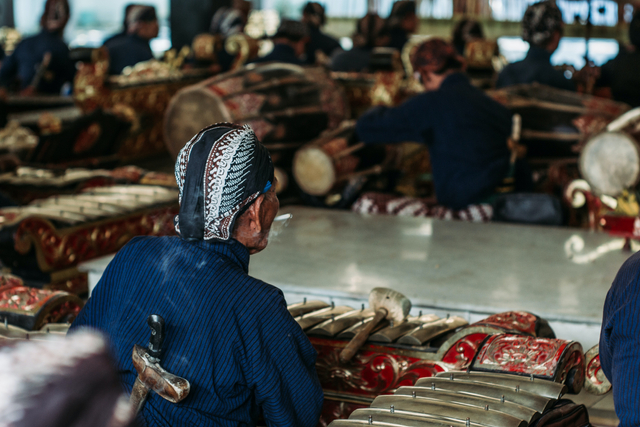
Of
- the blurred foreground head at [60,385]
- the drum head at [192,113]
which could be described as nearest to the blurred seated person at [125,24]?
the drum head at [192,113]

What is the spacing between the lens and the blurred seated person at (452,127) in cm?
323

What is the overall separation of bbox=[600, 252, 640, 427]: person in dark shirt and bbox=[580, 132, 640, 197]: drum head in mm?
1786

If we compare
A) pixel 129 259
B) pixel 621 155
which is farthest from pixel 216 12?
pixel 129 259

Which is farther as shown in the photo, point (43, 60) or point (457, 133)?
point (43, 60)

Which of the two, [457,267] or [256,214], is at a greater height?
[256,214]

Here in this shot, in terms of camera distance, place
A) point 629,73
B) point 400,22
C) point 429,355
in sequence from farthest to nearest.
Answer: point 400,22, point 629,73, point 429,355

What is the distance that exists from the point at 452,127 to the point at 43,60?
3.71m

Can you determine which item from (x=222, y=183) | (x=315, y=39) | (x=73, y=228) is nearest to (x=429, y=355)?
(x=222, y=183)

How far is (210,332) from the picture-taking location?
4.06ft

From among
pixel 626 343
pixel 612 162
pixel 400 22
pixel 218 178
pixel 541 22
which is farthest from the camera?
pixel 400 22

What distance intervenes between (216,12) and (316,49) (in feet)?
3.60

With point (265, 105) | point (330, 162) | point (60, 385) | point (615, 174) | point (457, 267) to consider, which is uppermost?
point (60, 385)

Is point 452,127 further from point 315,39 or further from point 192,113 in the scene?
point 315,39

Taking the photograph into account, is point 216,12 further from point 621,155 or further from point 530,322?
point 530,322
